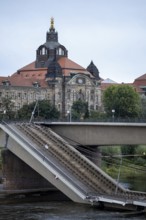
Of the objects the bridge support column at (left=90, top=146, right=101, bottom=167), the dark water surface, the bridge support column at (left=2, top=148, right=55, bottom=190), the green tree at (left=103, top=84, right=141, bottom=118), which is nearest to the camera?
the dark water surface

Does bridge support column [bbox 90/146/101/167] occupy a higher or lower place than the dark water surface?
higher

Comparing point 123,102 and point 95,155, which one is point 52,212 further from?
point 123,102

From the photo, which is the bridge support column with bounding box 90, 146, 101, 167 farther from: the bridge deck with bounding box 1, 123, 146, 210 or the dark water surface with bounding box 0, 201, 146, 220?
the dark water surface with bounding box 0, 201, 146, 220

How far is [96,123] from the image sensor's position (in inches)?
3172

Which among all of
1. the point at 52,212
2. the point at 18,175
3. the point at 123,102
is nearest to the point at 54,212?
the point at 52,212

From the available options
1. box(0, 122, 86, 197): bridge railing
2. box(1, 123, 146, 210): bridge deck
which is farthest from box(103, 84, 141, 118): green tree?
box(0, 122, 86, 197): bridge railing

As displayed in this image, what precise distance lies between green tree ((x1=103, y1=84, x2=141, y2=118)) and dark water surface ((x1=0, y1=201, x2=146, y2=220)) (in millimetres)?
118268

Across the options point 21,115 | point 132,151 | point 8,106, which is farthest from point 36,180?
point 8,106

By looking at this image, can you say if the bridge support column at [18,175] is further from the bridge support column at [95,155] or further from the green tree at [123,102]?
the green tree at [123,102]

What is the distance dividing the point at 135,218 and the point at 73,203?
10277mm

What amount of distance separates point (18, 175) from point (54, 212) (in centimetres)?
1740

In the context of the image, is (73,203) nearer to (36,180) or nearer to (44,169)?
(44,169)

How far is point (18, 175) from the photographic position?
84.2 metres

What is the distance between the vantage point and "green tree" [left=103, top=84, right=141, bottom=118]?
7549 inches
